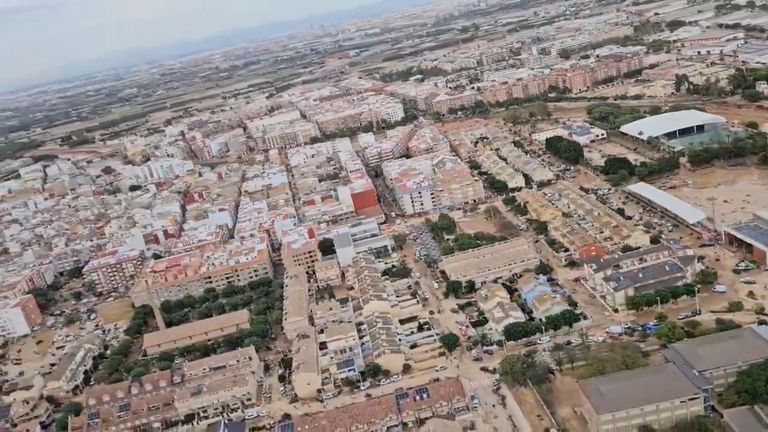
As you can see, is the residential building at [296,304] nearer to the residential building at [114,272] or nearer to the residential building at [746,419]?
the residential building at [114,272]

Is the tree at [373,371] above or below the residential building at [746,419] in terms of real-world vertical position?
below

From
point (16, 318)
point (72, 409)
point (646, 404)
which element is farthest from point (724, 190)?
point (16, 318)

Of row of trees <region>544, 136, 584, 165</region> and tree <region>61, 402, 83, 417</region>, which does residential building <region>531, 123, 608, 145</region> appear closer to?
row of trees <region>544, 136, 584, 165</region>

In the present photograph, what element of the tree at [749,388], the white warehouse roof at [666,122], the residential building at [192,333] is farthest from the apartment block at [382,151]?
the tree at [749,388]

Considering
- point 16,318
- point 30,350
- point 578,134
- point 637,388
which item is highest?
point 578,134

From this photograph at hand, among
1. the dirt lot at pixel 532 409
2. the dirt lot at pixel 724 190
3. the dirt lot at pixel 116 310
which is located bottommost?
the dirt lot at pixel 116 310

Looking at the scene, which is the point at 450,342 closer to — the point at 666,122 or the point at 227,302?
the point at 227,302
